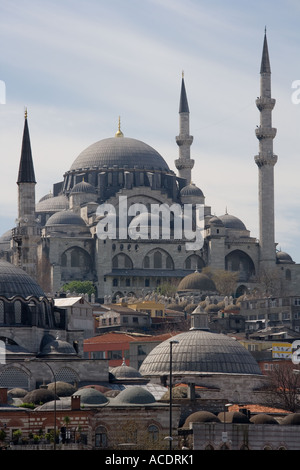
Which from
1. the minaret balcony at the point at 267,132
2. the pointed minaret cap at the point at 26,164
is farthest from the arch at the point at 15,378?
the minaret balcony at the point at 267,132

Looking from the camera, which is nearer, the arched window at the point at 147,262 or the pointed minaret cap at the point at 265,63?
the arched window at the point at 147,262

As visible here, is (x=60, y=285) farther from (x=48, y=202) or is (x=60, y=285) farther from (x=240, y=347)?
(x=240, y=347)

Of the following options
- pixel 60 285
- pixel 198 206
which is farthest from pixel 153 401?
pixel 198 206

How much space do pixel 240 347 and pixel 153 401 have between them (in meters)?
14.7

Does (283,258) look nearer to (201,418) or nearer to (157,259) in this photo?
(157,259)

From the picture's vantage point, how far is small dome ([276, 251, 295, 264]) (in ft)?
368

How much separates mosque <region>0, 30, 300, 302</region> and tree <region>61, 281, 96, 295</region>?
985 mm

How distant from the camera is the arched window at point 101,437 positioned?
161 feet

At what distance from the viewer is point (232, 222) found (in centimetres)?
11681

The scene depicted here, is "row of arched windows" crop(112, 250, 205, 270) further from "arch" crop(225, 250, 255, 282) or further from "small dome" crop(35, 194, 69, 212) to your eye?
"small dome" crop(35, 194, 69, 212)

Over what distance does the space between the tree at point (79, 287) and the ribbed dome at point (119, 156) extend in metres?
19.2

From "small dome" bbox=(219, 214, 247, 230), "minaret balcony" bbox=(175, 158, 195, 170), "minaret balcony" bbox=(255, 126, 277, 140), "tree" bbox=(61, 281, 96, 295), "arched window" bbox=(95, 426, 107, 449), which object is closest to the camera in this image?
"arched window" bbox=(95, 426, 107, 449)

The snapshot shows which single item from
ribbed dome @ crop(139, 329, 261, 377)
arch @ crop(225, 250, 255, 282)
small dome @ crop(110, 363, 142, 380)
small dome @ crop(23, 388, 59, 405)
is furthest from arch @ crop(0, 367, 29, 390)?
arch @ crop(225, 250, 255, 282)

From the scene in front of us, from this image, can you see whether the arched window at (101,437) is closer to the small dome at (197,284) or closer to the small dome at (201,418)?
the small dome at (201,418)
